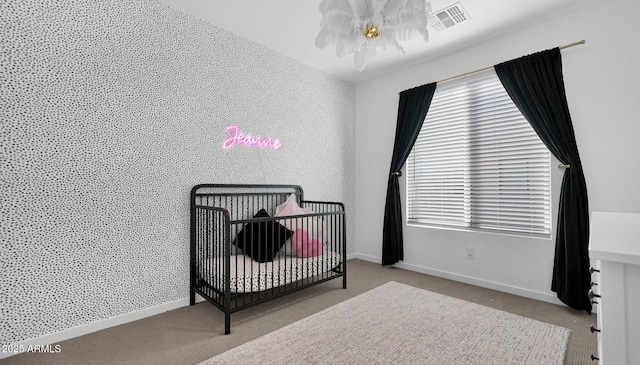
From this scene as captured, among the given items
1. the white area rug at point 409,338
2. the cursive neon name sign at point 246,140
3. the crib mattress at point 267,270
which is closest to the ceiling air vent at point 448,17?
the cursive neon name sign at point 246,140

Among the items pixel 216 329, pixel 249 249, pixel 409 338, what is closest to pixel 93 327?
pixel 216 329

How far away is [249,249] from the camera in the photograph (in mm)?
2459

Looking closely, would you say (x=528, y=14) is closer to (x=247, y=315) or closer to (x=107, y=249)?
(x=247, y=315)

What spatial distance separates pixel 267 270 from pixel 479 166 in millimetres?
2328

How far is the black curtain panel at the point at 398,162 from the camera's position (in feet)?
10.8

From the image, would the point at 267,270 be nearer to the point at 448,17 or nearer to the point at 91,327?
the point at 91,327

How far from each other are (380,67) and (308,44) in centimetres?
103

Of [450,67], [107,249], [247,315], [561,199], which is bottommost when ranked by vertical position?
[247,315]

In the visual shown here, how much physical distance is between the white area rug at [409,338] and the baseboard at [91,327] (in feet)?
2.91

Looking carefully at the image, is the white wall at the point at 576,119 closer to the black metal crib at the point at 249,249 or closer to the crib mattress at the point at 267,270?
the black metal crib at the point at 249,249

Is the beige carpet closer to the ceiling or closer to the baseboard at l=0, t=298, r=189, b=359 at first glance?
the baseboard at l=0, t=298, r=189, b=359

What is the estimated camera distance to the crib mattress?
6.76 feet

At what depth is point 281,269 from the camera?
230cm

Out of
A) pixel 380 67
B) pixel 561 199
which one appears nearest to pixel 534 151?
pixel 561 199
